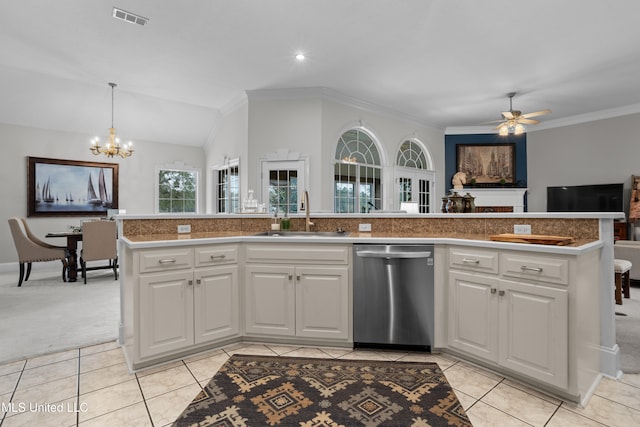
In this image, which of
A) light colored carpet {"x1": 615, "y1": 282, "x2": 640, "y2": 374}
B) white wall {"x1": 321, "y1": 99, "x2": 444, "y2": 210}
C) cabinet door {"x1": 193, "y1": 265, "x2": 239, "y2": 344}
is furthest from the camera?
white wall {"x1": 321, "y1": 99, "x2": 444, "y2": 210}

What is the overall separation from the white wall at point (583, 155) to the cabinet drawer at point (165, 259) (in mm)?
7911

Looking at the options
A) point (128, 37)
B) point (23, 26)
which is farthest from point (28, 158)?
point (128, 37)

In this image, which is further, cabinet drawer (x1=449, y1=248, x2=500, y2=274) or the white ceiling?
the white ceiling

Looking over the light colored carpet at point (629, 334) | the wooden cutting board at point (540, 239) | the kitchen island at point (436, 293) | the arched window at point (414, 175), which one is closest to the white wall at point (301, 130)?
the arched window at point (414, 175)

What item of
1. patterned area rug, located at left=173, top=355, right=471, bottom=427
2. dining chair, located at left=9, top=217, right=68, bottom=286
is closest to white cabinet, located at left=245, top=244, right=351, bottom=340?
patterned area rug, located at left=173, top=355, right=471, bottom=427

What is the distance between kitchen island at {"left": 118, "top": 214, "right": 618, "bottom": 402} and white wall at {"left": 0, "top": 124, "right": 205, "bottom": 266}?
5.11 m

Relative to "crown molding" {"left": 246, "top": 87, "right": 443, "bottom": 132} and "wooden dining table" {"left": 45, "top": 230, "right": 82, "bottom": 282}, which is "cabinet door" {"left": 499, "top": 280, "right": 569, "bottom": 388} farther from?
"wooden dining table" {"left": 45, "top": 230, "right": 82, "bottom": 282}

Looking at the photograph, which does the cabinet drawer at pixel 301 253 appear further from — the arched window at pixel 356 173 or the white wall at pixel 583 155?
the white wall at pixel 583 155

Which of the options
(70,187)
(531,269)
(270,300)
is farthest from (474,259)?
(70,187)

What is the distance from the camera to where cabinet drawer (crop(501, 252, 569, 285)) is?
1.90 m

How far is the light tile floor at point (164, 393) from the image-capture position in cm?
180

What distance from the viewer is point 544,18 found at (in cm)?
358

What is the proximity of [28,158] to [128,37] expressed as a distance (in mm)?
4150

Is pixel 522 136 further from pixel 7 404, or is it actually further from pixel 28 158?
pixel 28 158
